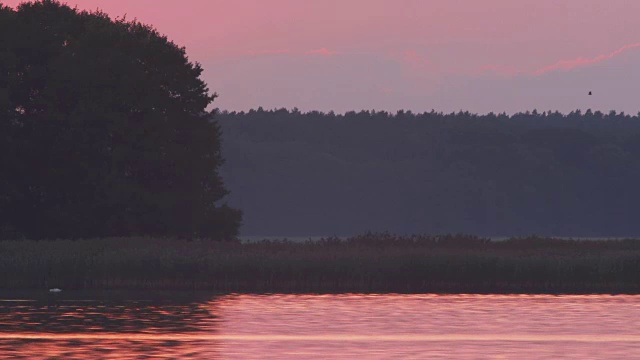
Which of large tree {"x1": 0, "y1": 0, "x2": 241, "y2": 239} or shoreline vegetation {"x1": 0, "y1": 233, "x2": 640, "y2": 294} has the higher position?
large tree {"x1": 0, "y1": 0, "x2": 241, "y2": 239}

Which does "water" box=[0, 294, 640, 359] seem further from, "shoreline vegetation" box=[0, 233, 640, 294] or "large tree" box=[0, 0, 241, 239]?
"large tree" box=[0, 0, 241, 239]

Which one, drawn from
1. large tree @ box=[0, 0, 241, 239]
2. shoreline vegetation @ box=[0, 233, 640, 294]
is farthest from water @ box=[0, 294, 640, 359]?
large tree @ box=[0, 0, 241, 239]

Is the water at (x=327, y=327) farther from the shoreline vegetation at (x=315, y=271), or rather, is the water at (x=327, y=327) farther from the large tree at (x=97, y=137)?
the large tree at (x=97, y=137)

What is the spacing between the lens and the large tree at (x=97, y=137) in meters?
62.2

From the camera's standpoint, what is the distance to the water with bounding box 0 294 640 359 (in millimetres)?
29422

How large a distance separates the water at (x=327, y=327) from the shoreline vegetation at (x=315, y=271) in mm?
3911

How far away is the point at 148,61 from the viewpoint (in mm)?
66125

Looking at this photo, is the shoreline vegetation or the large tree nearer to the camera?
the shoreline vegetation

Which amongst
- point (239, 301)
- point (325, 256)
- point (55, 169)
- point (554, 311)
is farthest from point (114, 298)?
point (55, 169)

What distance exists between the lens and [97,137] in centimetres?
6266

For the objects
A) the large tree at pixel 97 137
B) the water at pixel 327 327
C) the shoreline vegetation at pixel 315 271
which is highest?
the large tree at pixel 97 137

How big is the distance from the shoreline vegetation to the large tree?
27.5 feet

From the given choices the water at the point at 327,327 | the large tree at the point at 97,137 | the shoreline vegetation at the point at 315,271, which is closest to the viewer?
the water at the point at 327,327

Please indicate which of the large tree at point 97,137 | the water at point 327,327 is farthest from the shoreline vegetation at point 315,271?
the large tree at point 97,137
